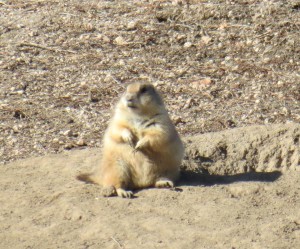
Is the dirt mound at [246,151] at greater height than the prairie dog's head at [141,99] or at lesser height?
lesser

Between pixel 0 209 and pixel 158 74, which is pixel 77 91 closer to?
pixel 158 74

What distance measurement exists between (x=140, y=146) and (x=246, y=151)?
4.19ft

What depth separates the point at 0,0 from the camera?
35.3 ft

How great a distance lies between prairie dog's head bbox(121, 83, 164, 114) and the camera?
242 inches

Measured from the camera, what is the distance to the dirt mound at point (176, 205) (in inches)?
211

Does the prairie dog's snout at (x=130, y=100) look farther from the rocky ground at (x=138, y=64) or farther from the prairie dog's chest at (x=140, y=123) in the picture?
the rocky ground at (x=138, y=64)

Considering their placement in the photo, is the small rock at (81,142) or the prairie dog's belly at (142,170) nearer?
the prairie dog's belly at (142,170)

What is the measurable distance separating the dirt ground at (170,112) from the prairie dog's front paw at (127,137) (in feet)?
1.33

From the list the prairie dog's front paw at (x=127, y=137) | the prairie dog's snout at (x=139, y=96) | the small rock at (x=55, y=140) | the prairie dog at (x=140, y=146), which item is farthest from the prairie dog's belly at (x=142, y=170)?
the small rock at (x=55, y=140)

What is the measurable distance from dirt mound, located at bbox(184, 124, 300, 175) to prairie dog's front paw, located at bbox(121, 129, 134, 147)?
855mm

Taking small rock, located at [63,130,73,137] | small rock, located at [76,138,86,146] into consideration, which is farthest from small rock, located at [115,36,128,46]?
small rock, located at [76,138,86,146]

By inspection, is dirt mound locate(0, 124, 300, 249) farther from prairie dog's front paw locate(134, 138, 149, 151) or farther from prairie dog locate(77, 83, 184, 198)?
prairie dog's front paw locate(134, 138, 149, 151)

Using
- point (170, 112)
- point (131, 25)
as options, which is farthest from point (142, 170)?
point (131, 25)

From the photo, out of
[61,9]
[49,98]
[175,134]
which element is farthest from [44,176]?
[61,9]
